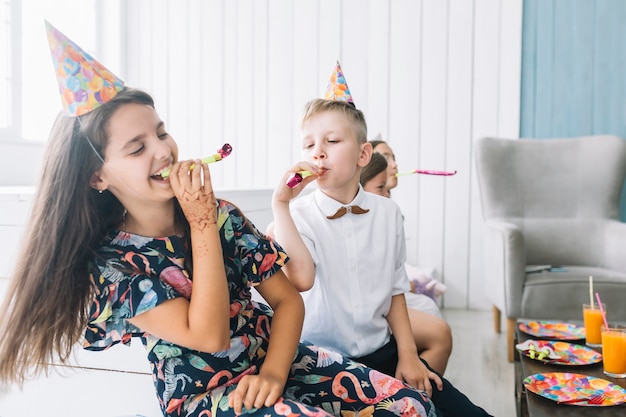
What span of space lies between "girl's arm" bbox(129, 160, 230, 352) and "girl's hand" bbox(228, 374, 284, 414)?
8 centimetres

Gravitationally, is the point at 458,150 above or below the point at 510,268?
above

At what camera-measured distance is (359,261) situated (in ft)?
4.86

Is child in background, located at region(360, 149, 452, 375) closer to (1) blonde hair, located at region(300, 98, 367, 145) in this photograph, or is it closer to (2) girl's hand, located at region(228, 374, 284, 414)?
(1) blonde hair, located at region(300, 98, 367, 145)

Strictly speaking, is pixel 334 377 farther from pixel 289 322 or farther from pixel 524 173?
pixel 524 173

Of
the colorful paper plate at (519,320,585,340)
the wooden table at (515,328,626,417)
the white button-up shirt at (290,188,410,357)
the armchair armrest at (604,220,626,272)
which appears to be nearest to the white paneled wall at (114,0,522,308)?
the armchair armrest at (604,220,626,272)

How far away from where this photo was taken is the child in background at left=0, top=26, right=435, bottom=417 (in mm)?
1093

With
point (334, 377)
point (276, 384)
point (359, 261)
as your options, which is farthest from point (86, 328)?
point (359, 261)

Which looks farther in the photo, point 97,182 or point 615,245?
point 615,245

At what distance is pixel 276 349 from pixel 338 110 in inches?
25.0

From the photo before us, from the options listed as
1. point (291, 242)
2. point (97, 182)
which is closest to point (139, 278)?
point (97, 182)

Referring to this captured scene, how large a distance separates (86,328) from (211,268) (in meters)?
0.27

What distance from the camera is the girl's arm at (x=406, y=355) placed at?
54.6 inches

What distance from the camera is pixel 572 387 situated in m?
1.38

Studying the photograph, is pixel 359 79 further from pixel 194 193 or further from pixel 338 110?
pixel 194 193
